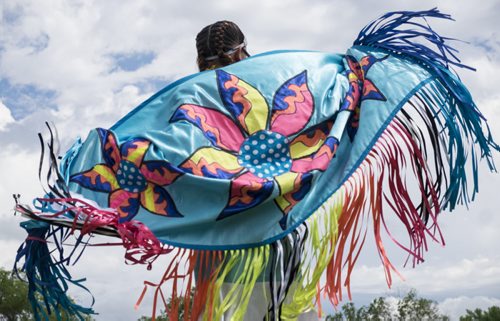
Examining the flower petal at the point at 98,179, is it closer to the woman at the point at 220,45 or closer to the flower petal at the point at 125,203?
the flower petal at the point at 125,203

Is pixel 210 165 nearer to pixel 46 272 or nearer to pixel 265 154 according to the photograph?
pixel 265 154

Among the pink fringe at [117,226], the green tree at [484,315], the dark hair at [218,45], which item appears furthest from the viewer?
the green tree at [484,315]

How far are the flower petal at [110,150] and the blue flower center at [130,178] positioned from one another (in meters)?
0.03

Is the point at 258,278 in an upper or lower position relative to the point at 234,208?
lower

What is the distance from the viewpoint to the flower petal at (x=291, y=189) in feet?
8.82

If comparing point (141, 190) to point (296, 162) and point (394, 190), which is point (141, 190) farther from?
point (394, 190)

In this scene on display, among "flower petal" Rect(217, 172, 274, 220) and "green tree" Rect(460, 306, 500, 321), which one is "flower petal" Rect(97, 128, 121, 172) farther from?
"green tree" Rect(460, 306, 500, 321)

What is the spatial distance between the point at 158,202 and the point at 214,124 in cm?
36

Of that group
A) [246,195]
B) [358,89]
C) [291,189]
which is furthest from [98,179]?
[358,89]

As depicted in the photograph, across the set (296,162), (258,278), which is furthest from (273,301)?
(296,162)

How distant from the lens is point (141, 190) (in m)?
2.71

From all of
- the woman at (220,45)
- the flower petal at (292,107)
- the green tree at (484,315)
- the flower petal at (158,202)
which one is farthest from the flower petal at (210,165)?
the green tree at (484,315)

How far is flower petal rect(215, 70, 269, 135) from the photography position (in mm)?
2803

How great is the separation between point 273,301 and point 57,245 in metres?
0.84
